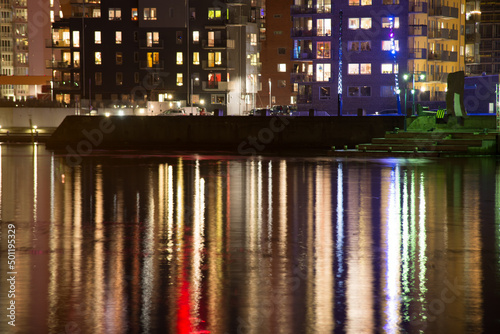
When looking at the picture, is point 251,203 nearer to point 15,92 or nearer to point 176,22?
point 176,22

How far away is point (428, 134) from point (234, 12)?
61.4 meters

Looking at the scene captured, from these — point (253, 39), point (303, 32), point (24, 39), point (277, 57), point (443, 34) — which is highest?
point (24, 39)

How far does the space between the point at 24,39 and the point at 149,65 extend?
226 ft

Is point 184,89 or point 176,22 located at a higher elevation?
point 176,22

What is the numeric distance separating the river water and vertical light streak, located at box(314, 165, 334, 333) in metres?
0.03

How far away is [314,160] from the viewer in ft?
129

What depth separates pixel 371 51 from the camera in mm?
87312

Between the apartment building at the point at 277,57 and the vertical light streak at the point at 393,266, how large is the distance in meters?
111

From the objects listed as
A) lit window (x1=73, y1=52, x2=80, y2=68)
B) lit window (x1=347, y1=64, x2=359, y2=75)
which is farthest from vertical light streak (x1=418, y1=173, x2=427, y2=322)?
lit window (x1=73, y1=52, x2=80, y2=68)

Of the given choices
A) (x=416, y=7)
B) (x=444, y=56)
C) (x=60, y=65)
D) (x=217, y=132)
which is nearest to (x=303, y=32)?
(x=416, y=7)

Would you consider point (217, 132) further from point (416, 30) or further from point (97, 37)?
point (97, 37)

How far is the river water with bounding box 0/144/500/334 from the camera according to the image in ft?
32.6

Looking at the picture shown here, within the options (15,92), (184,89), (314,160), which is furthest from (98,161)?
(15,92)

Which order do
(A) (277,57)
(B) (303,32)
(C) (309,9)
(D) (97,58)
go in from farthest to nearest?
(A) (277,57), (D) (97,58), (B) (303,32), (C) (309,9)
